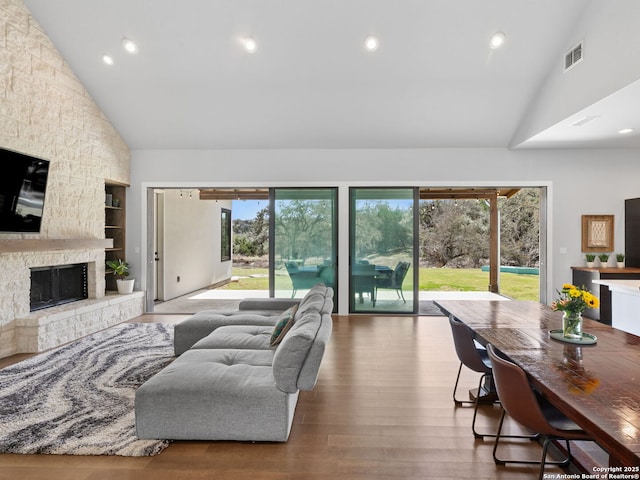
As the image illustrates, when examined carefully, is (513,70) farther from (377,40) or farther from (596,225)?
(596,225)

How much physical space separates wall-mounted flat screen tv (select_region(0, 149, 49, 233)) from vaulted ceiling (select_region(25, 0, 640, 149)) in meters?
1.88

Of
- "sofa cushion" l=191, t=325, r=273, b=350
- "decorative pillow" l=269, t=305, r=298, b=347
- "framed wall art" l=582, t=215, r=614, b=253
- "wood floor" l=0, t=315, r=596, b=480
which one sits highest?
"framed wall art" l=582, t=215, r=614, b=253

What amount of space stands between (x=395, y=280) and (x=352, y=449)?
4.47 m

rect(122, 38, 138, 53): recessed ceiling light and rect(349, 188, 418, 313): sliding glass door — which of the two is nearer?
rect(122, 38, 138, 53): recessed ceiling light

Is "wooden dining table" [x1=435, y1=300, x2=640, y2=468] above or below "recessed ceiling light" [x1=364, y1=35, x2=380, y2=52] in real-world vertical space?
below

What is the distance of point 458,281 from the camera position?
12727mm

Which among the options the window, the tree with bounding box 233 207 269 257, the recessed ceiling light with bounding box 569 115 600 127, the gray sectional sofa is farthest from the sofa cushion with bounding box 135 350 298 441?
the tree with bounding box 233 207 269 257

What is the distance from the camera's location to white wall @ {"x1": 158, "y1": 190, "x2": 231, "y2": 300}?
8.30 meters

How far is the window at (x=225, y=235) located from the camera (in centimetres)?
1145

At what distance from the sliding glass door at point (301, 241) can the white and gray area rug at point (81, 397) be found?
2.38 metres

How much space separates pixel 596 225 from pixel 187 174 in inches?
281

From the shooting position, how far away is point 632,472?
4.72 ft

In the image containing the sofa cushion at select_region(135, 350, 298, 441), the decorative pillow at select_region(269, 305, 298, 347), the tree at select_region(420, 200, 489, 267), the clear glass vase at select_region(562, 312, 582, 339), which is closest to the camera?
the sofa cushion at select_region(135, 350, 298, 441)

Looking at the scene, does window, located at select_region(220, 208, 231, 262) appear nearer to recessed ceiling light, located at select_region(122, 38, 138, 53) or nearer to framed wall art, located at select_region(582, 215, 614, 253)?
recessed ceiling light, located at select_region(122, 38, 138, 53)
